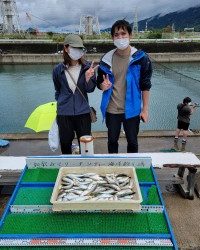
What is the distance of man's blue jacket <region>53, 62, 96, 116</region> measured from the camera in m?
3.61

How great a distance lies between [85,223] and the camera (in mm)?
2180

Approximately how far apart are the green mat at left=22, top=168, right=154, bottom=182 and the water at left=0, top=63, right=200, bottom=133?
5.16 m

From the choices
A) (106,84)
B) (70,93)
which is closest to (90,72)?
(106,84)

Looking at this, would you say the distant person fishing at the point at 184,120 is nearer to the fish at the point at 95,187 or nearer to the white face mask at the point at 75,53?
the white face mask at the point at 75,53

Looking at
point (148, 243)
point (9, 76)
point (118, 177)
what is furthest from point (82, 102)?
point (9, 76)

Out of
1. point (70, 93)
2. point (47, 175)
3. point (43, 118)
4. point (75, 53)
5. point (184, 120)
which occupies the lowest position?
point (184, 120)

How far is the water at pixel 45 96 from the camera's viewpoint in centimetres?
910

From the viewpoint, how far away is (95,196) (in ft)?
8.01

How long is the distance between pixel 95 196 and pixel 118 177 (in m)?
0.38


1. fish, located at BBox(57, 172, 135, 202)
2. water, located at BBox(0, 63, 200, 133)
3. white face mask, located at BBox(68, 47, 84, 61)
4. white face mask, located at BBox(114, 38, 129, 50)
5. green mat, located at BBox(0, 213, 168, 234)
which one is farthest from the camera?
water, located at BBox(0, 63, 200, 133)

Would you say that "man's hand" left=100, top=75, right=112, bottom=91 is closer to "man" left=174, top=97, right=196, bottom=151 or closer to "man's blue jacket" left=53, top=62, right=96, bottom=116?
"man's blue jacket" left=53, top=62, right=96, bottom=116

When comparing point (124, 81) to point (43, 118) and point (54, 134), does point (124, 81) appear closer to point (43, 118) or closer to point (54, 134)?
point (54, 134)

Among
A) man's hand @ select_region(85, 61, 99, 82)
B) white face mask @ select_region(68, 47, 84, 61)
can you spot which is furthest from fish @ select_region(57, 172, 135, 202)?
white face mask @ select_region(68, 47, 84, 61)

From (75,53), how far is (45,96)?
13.1m
